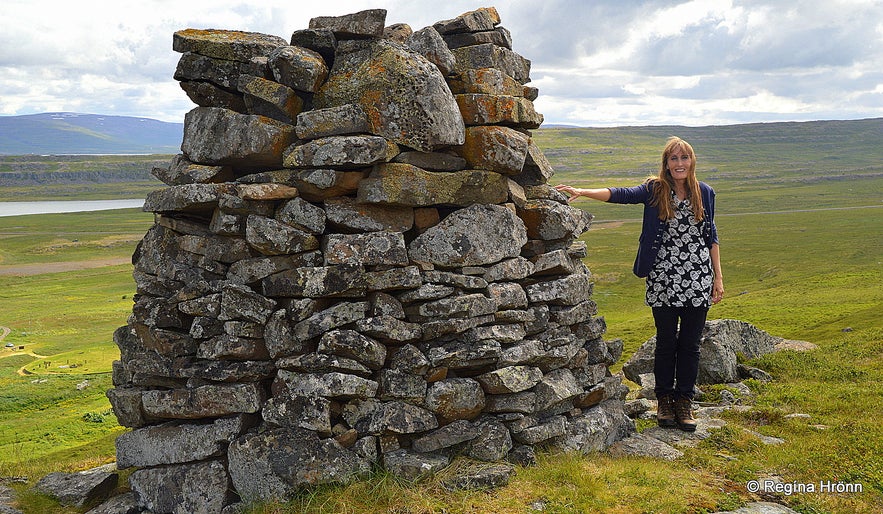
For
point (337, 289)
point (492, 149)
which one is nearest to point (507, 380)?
point (337, 289)

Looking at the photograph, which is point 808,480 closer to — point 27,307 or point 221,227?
point 221,227

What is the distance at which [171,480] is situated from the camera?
1076 cm

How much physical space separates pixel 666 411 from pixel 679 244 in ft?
10.9

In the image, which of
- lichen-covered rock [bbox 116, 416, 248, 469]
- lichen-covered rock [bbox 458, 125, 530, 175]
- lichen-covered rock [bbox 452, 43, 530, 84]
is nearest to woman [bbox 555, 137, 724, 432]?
lichen-covered rock [bbox 458, 125, 530, 175]

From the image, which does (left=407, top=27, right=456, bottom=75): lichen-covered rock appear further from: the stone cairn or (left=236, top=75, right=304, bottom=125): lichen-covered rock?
(left=236, top=75, right=304, bottom=125): lichen-covered rock

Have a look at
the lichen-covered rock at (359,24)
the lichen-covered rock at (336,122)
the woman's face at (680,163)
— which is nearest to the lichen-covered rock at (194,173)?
the lichen-covered rock at (336,122)

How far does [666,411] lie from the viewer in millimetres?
12891

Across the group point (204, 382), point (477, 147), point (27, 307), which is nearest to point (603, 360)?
point (477, 147)

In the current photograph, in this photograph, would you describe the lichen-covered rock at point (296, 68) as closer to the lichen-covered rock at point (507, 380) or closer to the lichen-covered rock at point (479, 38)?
the lichen-covered rock at point (479, 38)

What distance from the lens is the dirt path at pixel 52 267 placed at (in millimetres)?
99688

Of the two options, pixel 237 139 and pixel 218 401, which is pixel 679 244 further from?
pixel 218 401

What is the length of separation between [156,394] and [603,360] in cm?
783

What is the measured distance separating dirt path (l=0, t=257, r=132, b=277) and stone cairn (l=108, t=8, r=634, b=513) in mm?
96338

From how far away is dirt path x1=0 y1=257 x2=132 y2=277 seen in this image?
9969 centimetres
